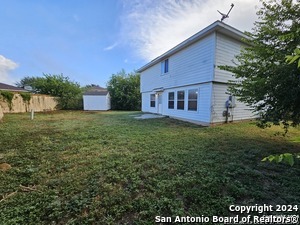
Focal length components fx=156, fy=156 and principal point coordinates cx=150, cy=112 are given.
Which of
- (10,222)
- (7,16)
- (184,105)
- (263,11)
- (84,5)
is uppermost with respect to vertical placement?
(84,5)

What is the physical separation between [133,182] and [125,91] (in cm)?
2072

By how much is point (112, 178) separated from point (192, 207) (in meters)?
1.39

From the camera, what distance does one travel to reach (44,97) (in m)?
16.7

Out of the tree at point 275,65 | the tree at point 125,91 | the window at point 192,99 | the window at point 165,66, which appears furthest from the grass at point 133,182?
the tree at point 125,91

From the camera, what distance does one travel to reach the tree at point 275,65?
341 cm

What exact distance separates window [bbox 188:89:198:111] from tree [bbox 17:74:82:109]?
16.8 metres

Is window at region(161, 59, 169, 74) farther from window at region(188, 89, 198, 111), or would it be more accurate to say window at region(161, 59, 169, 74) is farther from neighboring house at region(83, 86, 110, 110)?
neighboring house at region(83, 86, 110, 110)

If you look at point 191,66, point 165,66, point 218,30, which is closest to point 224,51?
point 218,30

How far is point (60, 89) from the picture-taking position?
65.6 feet

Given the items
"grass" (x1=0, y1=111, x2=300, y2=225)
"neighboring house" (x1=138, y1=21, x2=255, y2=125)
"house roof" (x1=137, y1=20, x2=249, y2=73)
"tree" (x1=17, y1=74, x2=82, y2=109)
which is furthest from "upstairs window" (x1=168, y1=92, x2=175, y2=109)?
"tree" (x1=17, y1=74, x2=82, y2=109)

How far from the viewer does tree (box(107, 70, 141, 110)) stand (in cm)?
2223

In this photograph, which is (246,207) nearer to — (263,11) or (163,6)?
(263,11)

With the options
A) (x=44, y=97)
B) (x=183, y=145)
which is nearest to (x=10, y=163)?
(x=183, y=145)

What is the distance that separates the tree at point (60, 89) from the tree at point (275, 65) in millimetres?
20612
